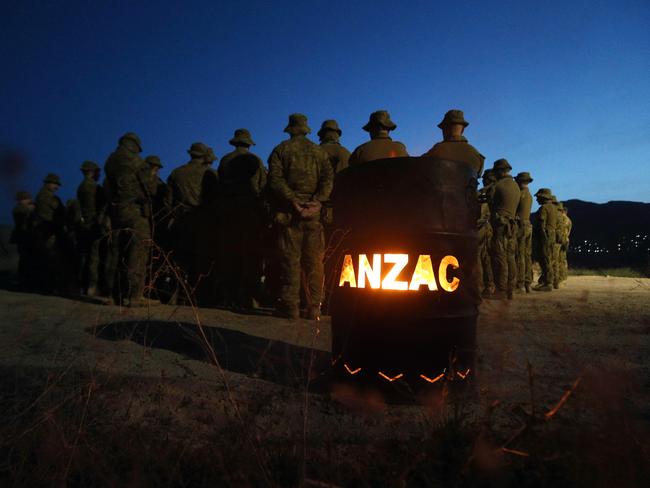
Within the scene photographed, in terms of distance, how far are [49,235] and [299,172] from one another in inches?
253

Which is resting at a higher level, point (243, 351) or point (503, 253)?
point (503, 253)

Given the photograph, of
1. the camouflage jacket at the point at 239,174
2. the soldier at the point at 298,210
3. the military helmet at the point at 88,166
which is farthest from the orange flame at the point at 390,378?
the military helmet at the point at 88,166

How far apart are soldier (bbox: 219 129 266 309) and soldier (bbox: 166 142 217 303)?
504 mm

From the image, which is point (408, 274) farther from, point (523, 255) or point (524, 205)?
point (523, 255)

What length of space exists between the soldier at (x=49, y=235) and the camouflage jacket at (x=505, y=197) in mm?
9145

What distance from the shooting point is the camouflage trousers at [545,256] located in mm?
10602

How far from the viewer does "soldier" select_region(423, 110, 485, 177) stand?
5.02 meters

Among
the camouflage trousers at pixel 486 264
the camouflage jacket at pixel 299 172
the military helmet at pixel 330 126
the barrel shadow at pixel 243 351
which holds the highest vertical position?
the military helmet at pixel 330 126

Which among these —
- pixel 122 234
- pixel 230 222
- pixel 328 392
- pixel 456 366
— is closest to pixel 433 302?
pixel 456 366

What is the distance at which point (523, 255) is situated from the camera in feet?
32.0

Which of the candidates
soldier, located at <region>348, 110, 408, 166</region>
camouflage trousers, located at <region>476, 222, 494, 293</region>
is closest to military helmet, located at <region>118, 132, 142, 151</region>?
soldier, located at <region>348, 110, 408, 166</region>

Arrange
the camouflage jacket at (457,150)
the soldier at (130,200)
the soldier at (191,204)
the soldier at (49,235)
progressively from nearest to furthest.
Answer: the camouflage jacket at (457,150)
the soldier at (130,200)
the soldier at (191,204)
the soldier at (49,235)

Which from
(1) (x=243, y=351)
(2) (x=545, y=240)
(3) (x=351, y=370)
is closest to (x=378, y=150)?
(1) (x=243, y=351)

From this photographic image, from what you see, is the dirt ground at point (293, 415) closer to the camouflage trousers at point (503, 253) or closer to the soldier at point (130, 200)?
the soldier at point (130, 200)
